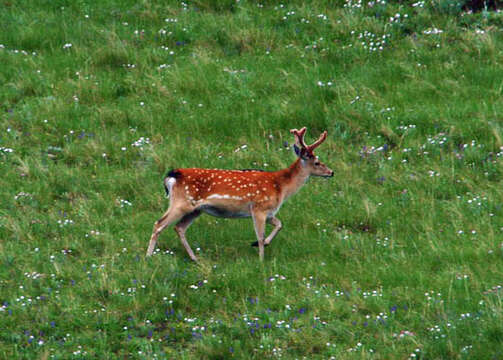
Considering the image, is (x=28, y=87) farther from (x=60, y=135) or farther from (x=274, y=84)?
(x=274, y=84)

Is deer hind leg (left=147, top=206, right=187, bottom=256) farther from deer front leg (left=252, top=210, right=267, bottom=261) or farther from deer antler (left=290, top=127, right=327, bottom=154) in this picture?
deer antler (left=290, top=127, right=327, bottom=154)

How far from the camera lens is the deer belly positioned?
424 inches

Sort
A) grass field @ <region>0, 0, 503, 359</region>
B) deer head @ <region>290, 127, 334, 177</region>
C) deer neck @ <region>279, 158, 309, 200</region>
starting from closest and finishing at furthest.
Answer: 1. grass field @ <region>0, 0, 503, 359</region>
2. deer neck @ <region>279, 158, 309, 200</region>
3. deer head @ <region>290, 127, 334, 177</region>

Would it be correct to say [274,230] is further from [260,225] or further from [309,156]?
[309,156]

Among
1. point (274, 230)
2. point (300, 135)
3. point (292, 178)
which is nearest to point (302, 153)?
point (300, 135)

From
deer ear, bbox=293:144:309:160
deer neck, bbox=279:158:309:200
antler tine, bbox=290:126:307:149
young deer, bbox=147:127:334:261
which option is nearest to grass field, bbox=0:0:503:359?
young deer, bbox=147:127:334:261

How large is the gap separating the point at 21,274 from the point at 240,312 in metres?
2.48

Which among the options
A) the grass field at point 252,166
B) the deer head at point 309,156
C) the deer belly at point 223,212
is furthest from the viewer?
the deer head at point 309,156

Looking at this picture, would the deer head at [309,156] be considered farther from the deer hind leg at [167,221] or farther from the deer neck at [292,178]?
the deer hind leg at [167,221]

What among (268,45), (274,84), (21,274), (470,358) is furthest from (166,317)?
(268,45)

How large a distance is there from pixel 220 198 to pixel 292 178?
1.14 meters

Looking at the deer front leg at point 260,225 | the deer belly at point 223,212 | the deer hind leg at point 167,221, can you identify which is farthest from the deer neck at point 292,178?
the deer hind leg at point 167,221

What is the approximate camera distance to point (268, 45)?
16078mm

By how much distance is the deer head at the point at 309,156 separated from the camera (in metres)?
11.5
